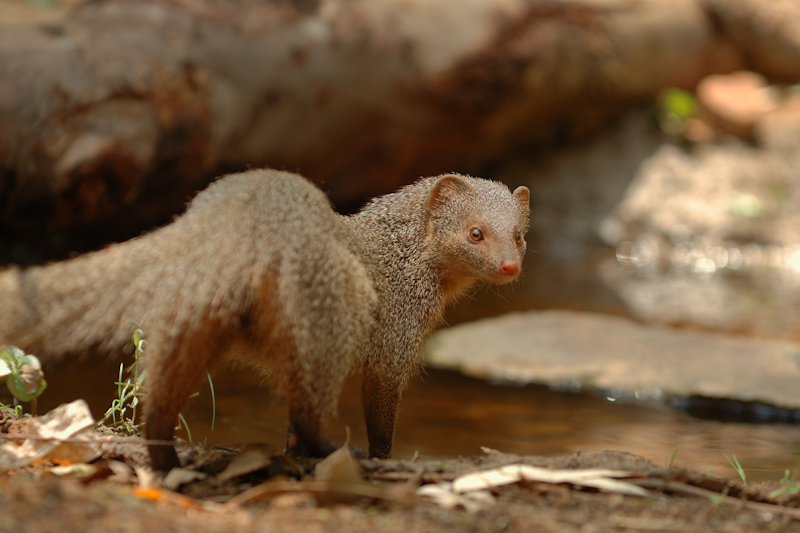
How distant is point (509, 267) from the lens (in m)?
3.39

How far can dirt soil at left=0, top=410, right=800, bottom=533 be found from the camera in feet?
6.63

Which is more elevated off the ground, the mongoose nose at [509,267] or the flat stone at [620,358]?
the mongoose nose at [509,267]

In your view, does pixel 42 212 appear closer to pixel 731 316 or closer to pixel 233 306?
pixel 233 306

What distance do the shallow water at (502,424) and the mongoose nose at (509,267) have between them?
1.16 metres

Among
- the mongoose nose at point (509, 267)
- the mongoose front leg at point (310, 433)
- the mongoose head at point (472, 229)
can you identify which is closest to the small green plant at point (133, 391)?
the mongoose front leg at point (310, 433)

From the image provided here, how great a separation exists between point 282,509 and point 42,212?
4343 millimetres

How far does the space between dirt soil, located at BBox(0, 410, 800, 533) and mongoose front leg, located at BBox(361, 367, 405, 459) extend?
1.65 ft

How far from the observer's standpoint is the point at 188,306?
2.45 meters

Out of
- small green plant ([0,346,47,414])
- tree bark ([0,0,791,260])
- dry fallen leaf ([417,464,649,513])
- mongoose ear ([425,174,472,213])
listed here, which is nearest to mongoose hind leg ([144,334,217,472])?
small green plant ([0,346,47,414])

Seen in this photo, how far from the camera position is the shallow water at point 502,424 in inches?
166

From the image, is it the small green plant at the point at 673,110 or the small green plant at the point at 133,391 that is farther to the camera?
the small green plant at the point at 673,110

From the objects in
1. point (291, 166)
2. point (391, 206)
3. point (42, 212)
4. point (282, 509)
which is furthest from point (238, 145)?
point (282, 509)

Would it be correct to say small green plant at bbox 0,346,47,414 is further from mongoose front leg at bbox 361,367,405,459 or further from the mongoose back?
mongoose front leg at bbox 361,367,405,459

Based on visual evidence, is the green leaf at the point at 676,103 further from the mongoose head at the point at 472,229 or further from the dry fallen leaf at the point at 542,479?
the dry fallen leaf at the point at 542,479
